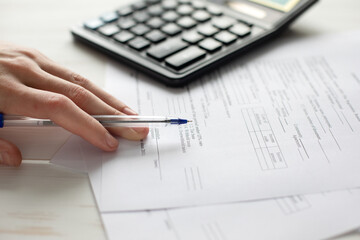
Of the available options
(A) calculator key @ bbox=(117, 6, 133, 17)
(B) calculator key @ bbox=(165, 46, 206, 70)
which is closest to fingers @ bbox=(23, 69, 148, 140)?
(B) calculator key @ bbox=(165, 46, 206, 70)

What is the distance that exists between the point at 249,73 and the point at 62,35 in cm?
33

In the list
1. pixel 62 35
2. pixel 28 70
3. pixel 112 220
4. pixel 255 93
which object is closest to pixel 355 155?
pixel 255 93

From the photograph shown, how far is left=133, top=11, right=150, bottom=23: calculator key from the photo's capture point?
0.63 meters

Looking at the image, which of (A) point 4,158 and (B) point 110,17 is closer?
(A) point 4,158

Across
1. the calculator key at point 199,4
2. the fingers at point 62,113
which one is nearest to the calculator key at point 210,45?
the calculator key at point 199,4

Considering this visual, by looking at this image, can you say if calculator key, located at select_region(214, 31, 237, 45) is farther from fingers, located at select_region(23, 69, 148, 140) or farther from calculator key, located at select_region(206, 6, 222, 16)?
fingers, located at select_region(23, 69, 148, 140)

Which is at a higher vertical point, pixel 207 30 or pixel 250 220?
pixel 207 30

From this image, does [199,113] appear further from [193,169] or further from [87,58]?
[87,58]

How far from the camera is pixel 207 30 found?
60 cm

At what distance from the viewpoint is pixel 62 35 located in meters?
0.67

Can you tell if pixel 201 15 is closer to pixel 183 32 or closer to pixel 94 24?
pixel 183 32

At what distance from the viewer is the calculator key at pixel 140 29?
0.60m

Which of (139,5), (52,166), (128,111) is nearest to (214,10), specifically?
(139,5)

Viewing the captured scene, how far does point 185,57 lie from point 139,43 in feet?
0.26
